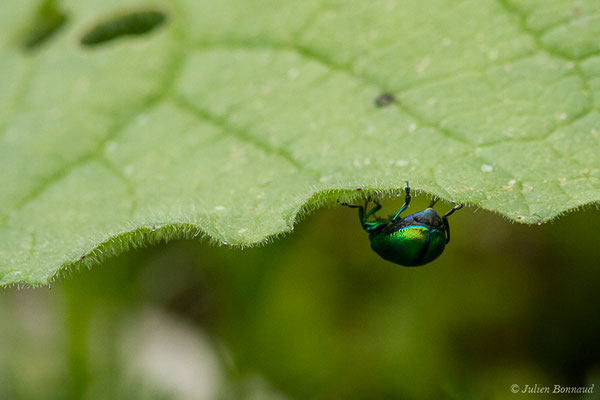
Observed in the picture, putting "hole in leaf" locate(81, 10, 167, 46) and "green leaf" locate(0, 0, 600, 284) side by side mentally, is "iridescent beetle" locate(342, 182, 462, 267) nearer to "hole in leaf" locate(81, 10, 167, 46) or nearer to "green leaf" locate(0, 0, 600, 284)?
"green leaf" locate(0, 0, 600, 284)

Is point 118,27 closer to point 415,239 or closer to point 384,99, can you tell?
point 384,99

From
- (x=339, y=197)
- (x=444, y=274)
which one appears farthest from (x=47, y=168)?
(x=444, y=274)

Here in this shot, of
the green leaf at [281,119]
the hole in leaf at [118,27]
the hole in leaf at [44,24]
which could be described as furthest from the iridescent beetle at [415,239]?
the hole in leaf at [44,24]

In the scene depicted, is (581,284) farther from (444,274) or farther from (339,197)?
(339,197)

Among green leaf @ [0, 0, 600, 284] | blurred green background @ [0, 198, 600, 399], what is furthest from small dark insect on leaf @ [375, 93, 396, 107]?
blurred green background @ [0, 198, 600, 399]

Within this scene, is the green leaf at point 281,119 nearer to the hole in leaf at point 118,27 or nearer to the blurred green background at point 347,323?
the hole in leaf at point 118,27

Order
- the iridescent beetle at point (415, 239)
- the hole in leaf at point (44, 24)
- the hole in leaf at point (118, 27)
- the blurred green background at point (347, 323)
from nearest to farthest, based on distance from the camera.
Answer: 1. the iridescent beetle at point (415, 239)
2. the blurred green background at point (347, 323)
3. the hole in leaf at point (118, 27)
4. the hole in leaf at point (44, 24)

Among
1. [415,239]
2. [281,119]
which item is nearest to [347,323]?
[415,239]
